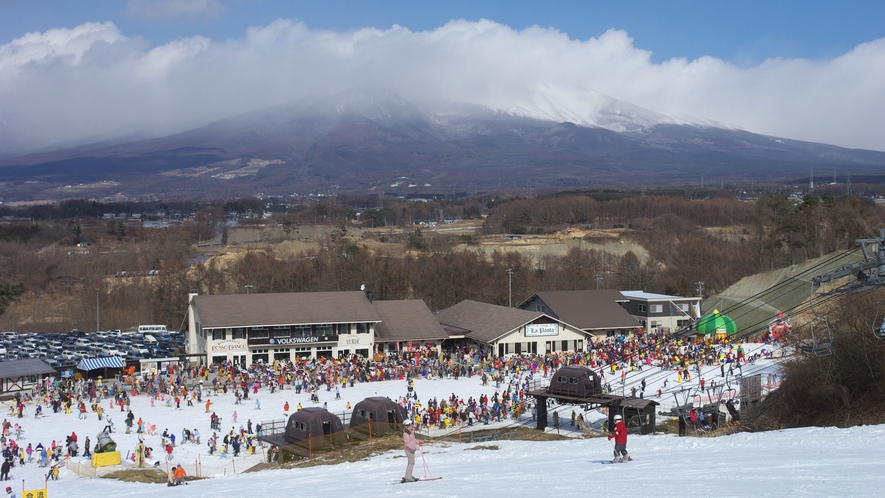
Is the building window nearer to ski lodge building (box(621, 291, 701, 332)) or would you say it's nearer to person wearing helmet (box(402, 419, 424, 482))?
ski lodge building (box(621, 291, 701, 332))

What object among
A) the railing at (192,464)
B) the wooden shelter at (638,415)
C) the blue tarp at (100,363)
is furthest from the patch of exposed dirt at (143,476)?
the blue tarp at (100,363)

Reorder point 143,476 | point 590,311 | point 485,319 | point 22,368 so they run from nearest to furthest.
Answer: point 143,476 < point 22,368 < point 485,319 < point 590,311

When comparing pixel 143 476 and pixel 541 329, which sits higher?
pixel 541 329

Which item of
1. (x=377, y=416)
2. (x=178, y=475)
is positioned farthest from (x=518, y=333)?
(x=178, y=475)

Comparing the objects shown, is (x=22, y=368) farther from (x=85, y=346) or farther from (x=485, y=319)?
(x=485, y=319)

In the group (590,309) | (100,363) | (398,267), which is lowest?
(100,363)

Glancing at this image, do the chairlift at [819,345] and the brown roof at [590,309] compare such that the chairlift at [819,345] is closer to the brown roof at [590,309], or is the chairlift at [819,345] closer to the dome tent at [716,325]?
the dome tent at [716,325]
